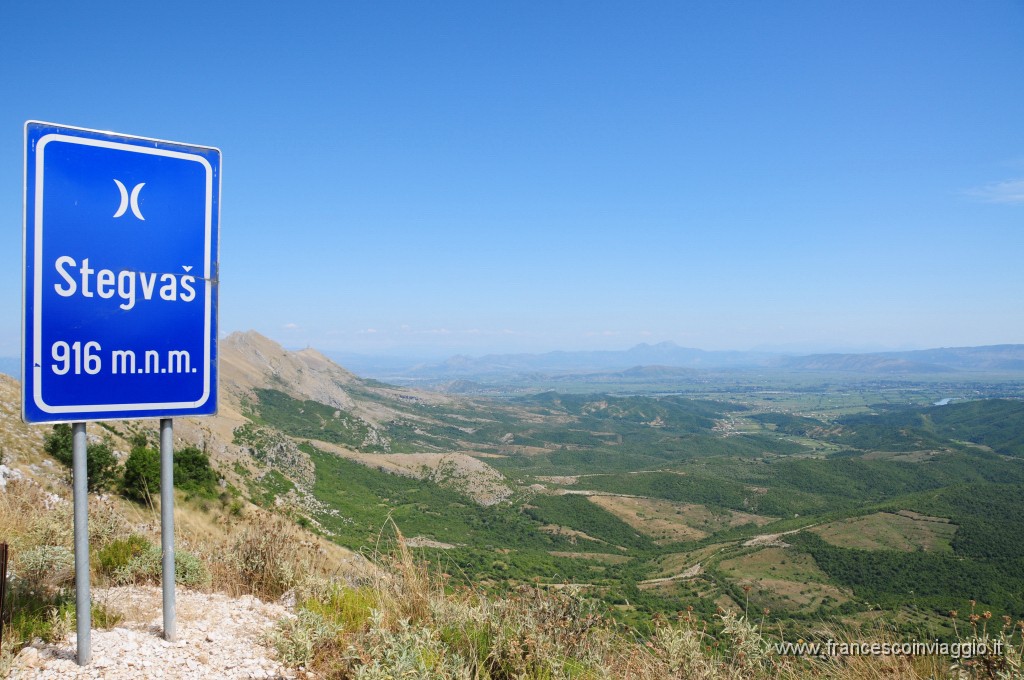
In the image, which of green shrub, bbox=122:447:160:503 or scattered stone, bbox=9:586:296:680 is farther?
green shrub, bbox=122:447:160:503

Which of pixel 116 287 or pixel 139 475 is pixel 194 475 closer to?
pixel 139 475

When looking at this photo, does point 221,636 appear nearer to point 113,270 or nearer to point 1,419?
point 113,270

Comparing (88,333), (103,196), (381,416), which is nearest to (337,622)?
(88,333)

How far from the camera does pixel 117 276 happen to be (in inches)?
128

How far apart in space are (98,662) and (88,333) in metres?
1.87

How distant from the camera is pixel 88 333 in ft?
10.4

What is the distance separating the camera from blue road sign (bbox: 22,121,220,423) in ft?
9.91

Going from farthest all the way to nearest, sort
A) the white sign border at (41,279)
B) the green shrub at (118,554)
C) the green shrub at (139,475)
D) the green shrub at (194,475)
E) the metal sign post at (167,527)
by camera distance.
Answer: the green shrub at (194,475), the green shrub at (139,475), the green shrub at (118,554), the metal sign post at (167,527), the white sign border at (41,279)

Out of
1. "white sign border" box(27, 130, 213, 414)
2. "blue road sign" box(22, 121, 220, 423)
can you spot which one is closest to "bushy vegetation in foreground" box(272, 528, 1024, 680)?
"white sign border" box(27, 130, 213, 414)

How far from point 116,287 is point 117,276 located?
65 millimetres

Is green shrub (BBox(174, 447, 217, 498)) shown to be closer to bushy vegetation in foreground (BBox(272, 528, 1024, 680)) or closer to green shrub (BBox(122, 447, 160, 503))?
green shrub (BBox(122, 447, 160, 503))

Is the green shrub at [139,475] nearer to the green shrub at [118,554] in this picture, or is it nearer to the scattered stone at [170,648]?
the green shrub at [118,554]

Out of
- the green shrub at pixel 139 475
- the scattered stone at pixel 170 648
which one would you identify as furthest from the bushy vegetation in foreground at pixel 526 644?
the green shrub at pixel 139 475

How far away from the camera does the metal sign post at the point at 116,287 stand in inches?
119
